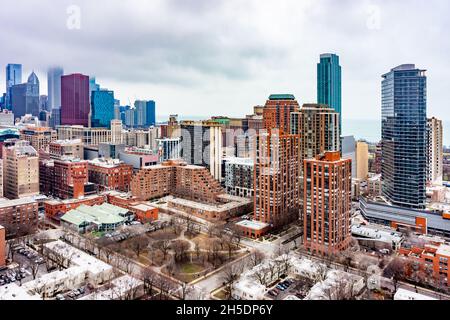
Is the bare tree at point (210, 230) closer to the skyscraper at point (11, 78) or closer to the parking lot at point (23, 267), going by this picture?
the parking lot at point (23, 267)

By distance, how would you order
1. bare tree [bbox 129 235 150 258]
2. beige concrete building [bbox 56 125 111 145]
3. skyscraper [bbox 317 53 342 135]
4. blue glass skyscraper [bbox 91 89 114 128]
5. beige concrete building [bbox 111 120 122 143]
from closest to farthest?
bare tree [bbox 129 235 150 258]
beige concrete building [bbox 56 125 111 145]
beige concrete building [bbox 111 120 122 143]
skyscraper [bbox 317 53 342 135]
blue glass skyscraper [bbox 91 89 114 128]

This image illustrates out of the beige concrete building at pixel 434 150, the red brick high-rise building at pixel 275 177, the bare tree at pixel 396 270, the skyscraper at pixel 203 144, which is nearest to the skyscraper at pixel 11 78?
the skyscraper at pixel 203 144

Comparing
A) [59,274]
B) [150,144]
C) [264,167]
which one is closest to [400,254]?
[264,167]

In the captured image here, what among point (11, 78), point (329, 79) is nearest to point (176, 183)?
point (329, 79)

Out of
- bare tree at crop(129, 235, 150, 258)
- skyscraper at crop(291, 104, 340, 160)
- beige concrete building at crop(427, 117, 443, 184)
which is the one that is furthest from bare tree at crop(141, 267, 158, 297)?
beige concrete building at crop(427, 117, 443, 184)

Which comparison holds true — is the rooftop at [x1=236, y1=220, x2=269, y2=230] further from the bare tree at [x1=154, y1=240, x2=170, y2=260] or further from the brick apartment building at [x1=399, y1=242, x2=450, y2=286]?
the brick apartment building at [x1=399, y1=242, x2=450, y2=286]
